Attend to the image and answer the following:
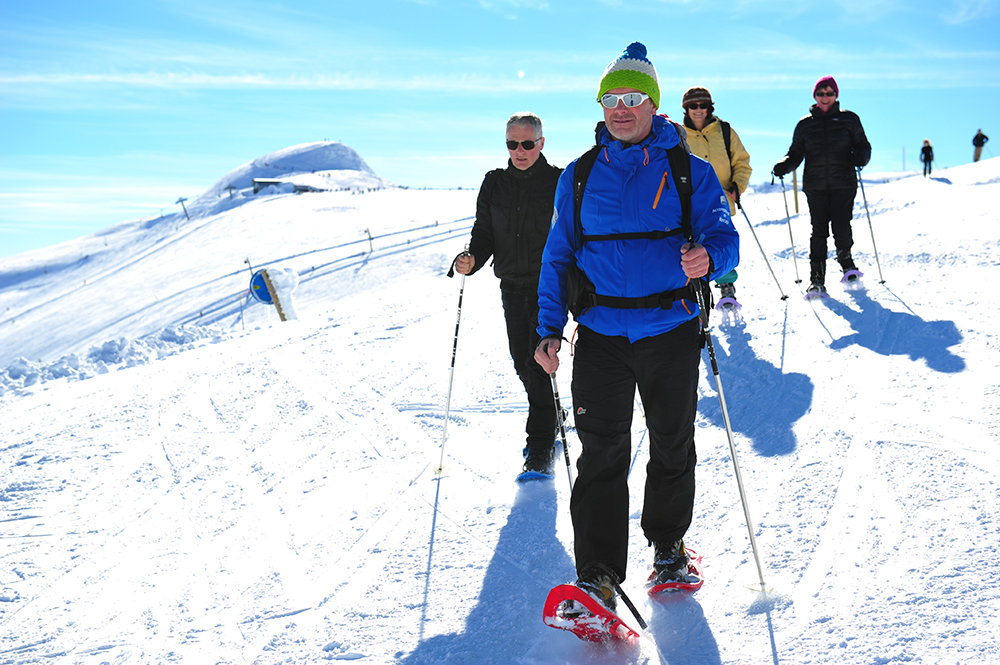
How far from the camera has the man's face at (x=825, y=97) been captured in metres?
7.49

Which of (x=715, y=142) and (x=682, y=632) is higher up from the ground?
(x=715, y=142)

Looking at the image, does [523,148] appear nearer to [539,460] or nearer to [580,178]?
[580,178]

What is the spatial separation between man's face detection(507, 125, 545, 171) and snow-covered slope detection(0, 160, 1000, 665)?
2.11m

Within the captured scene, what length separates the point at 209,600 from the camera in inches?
142

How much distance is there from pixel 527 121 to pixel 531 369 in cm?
160

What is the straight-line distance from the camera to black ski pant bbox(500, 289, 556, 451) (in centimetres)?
461

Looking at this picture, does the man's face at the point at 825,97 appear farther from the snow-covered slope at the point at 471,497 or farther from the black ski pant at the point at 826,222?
the snow-covered slope at the point at 471,497

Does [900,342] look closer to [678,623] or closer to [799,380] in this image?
[799,380]

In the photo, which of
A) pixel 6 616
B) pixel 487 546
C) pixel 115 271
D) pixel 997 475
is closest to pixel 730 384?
pixel 997 475

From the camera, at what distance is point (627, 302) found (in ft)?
9.58

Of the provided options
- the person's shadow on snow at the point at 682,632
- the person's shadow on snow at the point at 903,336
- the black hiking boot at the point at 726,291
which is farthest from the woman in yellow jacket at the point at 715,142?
the person's shadow on snow at the point at 682,632

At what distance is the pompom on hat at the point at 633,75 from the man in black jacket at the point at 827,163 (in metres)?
5.52

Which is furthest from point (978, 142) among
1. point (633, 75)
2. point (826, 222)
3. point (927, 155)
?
point (633, 75)

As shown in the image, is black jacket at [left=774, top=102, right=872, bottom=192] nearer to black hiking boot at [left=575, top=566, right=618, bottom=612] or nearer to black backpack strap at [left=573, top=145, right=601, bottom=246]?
black backpack strap at [left=573, top=145, right=601, bottom=246]
